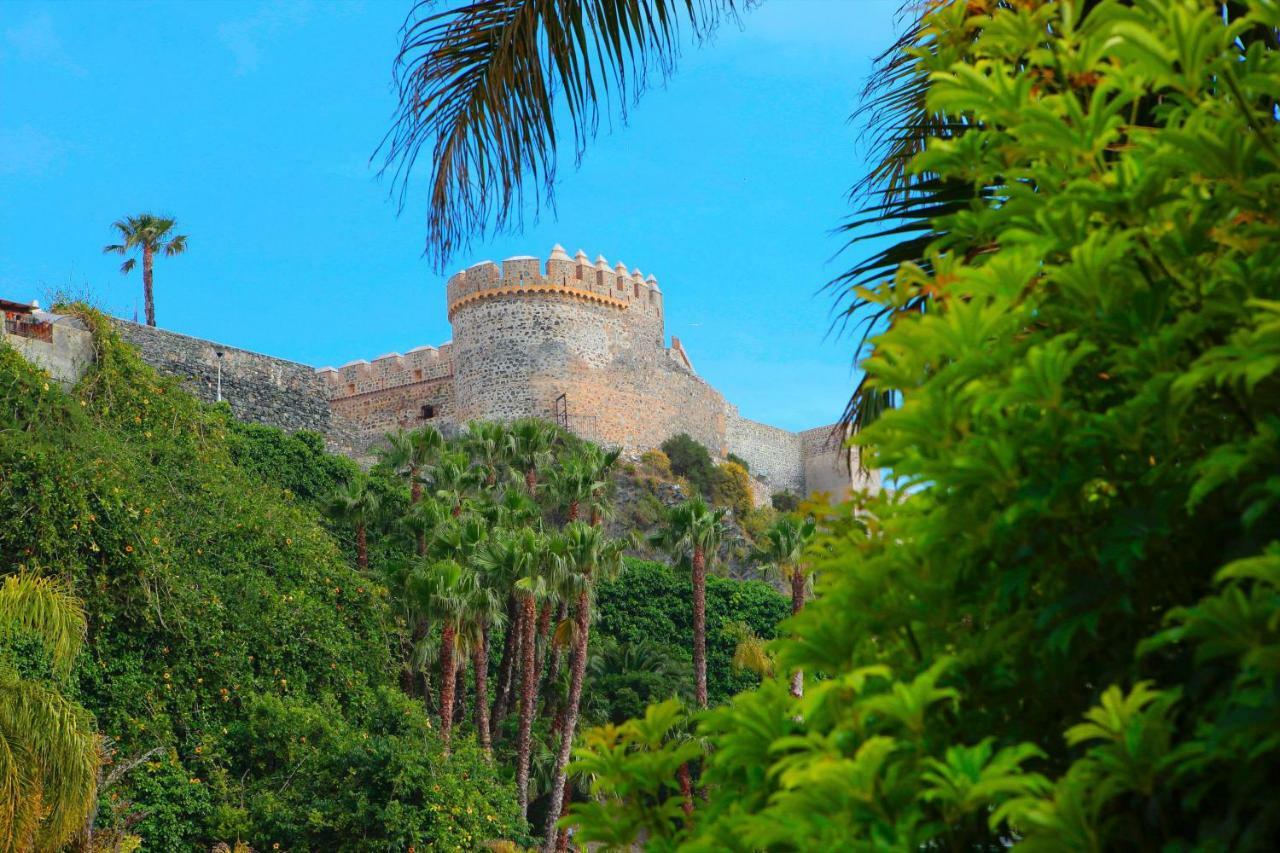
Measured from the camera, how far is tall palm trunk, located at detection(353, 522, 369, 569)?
79.8 ft

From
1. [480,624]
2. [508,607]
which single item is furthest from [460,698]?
[480,624]

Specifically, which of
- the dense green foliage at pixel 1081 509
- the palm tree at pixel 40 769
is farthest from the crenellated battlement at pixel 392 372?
the dense green foliage at pixel 1081 509

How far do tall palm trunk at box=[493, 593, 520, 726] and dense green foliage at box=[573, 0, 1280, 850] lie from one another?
19865 mm

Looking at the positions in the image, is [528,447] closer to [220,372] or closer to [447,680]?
[220,372]

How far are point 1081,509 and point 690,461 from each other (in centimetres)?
4098

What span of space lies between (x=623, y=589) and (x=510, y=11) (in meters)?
25.3

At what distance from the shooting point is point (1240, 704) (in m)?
1.85

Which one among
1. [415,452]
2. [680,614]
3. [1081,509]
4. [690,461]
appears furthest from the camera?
[690,461]

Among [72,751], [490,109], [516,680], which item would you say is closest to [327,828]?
[72,751]

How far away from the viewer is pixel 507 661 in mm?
22453

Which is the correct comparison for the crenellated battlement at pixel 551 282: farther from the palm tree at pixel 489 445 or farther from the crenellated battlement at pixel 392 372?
the palm tree at pixel 489 445

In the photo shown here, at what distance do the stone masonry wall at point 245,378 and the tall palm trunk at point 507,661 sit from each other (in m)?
8.58

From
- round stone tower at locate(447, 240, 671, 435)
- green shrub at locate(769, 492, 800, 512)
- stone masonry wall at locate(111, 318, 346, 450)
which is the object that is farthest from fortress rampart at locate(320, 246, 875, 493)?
stone masonry wall at locate(111, 318, 346, 450)

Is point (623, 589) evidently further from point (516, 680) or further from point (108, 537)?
point (108, 537)
